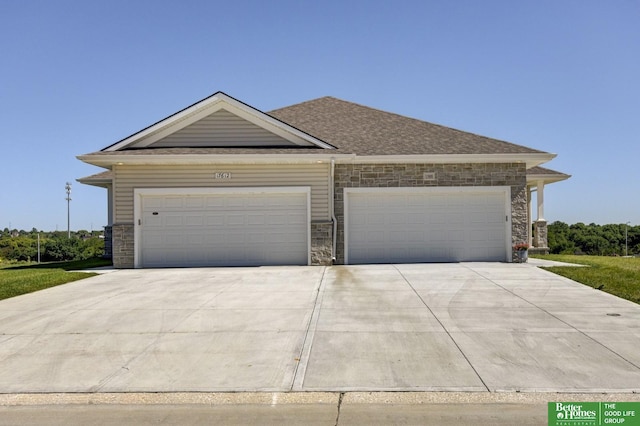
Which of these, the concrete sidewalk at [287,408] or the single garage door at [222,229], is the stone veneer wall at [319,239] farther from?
the concrete sidewalk at [287,408]

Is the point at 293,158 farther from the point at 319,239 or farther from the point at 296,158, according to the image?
the point at 319,239

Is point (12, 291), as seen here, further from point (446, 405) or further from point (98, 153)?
point (446, 405)

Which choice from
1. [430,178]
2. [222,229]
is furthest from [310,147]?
[430,178]

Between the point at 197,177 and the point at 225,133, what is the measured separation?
71.0 inches

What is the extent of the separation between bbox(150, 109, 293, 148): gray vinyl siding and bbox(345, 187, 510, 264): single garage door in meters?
3.34

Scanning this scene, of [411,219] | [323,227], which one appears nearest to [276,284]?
[323,227]

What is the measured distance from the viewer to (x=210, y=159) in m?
13.3

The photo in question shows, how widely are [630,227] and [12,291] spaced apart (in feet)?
175

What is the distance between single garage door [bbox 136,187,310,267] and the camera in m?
13.9

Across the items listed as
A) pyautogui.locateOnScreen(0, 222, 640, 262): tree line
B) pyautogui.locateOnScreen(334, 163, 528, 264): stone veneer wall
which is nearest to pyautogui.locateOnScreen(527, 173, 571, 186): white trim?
pyautogui.locateOnScreen(334, 163, 528, 264): stone veneer wall

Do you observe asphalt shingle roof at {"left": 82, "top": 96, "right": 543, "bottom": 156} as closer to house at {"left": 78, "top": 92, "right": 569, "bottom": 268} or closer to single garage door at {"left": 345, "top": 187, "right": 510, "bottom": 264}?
house at {"left": 78, "top": 92, "right": 569, "bottom": 268}

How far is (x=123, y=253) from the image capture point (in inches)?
544

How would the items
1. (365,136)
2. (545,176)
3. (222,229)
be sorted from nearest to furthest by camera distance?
(222,229), (365,136), (545,176)

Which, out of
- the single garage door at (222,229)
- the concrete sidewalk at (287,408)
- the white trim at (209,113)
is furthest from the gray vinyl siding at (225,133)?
the concrete sidewalk at (287,408)
